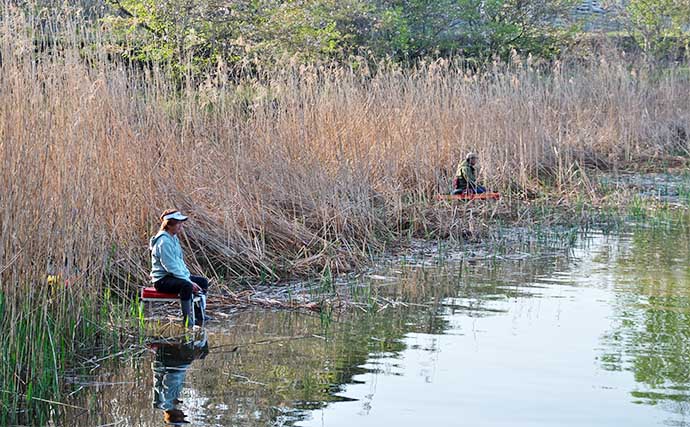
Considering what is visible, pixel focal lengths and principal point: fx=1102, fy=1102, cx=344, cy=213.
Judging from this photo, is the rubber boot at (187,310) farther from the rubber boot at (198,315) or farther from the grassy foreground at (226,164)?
the grassy foreground at (226,164)

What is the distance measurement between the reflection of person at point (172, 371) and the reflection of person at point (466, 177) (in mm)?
5956

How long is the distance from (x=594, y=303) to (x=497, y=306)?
785mm

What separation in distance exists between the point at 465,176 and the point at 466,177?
0.03m

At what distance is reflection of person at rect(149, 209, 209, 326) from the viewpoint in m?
7.42

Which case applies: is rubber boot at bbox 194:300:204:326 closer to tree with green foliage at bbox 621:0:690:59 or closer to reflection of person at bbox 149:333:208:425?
reflection of person at bbox 149:333:208:425

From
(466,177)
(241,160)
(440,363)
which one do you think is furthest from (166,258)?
(466,177)

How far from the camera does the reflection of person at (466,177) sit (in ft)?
41.7

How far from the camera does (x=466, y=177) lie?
12.7m

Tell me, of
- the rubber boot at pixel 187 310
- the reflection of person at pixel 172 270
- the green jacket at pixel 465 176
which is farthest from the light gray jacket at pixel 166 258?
the green jacket at pixel 465 176

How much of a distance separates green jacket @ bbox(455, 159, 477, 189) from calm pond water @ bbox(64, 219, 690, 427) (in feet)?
10.1

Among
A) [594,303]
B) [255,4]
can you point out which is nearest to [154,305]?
[594,303]

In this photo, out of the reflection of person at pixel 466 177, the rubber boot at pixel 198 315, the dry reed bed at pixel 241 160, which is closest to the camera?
the dry reed bed at pixel 241 160

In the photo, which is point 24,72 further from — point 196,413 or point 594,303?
point 594,303

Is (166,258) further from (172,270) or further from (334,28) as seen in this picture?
(334,28)
